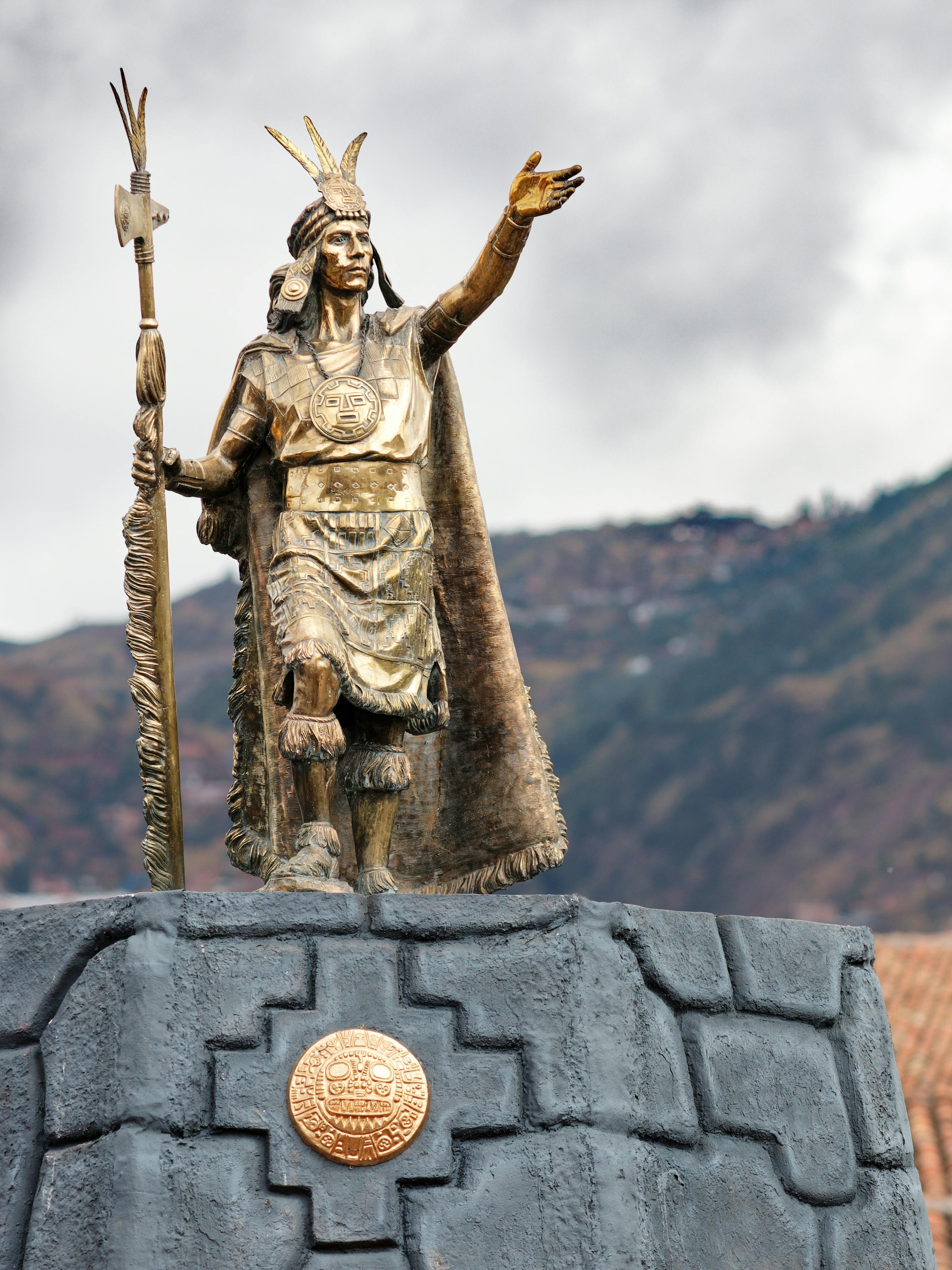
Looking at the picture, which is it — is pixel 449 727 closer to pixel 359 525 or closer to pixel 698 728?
pixel 359 525

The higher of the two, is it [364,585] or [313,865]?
[364,585]

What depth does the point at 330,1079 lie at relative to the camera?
4098 mm

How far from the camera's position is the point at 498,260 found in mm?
5395

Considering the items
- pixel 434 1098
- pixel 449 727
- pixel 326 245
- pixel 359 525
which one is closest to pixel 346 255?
pixel 326 245

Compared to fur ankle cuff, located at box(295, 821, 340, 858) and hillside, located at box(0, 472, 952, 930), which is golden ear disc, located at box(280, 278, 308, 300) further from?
hillside, located at box(0, 472, 952, 930)

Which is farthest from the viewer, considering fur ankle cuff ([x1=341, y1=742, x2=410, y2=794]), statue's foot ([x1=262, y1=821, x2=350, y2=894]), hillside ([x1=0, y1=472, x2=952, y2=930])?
hillside ([x1=0, y1=472, x2=952, y2=930])

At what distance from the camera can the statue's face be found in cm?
542

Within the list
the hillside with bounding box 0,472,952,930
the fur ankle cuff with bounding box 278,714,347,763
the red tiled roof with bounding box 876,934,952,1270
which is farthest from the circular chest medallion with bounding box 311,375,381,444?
the hillside with bounding box 0,472,952,930

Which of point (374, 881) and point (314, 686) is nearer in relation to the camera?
point (314, 686)

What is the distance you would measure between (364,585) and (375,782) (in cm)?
58

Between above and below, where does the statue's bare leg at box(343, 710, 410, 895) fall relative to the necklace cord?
below

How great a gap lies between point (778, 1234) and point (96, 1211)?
5.61ft

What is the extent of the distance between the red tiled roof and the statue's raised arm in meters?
6.94

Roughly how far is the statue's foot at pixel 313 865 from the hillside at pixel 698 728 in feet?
73.5
